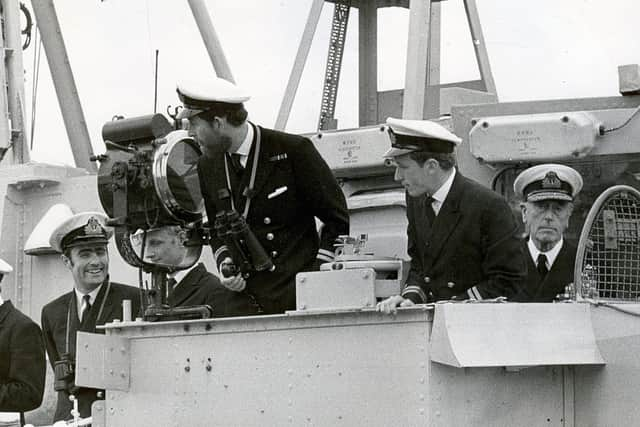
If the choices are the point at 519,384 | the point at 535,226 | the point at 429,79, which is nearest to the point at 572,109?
the point at 535,226

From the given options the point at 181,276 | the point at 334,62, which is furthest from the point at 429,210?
the point at 334,62

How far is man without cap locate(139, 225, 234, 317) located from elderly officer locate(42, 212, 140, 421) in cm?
26

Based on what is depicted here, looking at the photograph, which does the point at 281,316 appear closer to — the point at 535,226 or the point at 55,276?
the point at 535,226

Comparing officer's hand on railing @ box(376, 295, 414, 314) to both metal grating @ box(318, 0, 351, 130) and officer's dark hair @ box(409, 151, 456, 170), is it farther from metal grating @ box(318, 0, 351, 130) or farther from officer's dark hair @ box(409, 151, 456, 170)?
metal grating @ box(318, 0, 351, 130)

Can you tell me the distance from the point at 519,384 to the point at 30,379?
2.86m

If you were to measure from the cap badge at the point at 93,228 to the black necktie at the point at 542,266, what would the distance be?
2.37 meters

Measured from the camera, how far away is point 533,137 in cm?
757

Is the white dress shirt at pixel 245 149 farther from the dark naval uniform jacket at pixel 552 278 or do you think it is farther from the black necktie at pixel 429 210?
the dark naval uniform jacket at pixel 552 278

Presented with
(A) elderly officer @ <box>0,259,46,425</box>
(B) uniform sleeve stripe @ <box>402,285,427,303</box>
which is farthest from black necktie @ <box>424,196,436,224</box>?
(A) elderly officer @ <box>0,259,46,425</box>

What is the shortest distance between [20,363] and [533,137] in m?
2.86

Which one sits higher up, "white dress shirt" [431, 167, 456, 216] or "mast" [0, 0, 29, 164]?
"mast" [0, 0, 29, 164]

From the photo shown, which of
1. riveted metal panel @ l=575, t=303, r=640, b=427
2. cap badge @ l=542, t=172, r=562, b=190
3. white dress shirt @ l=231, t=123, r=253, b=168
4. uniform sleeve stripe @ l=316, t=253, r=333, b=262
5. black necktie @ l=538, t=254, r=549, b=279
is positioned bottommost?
riveted metal panel @ l=575, t=303, r=640, b=427

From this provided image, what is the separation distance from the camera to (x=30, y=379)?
7.50 m

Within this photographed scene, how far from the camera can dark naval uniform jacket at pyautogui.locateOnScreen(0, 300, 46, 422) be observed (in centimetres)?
742
